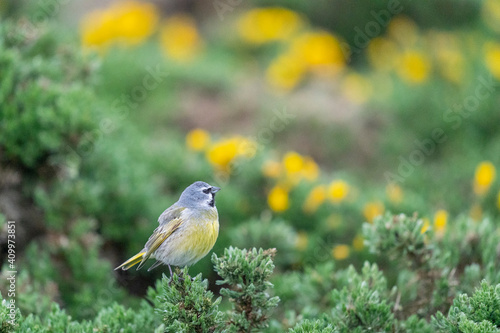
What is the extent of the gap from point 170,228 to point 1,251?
2257 mm

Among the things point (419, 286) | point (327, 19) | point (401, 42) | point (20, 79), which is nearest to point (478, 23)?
point (401, 42)

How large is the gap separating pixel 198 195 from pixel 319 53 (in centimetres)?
706

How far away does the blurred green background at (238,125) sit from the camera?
190 inches

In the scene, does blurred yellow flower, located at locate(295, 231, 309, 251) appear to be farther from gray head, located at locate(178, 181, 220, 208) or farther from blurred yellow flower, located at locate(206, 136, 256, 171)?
gray head, located at locate(178, 181, 220, 208)

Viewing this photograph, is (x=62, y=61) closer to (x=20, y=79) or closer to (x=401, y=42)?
(x=20, y=79)

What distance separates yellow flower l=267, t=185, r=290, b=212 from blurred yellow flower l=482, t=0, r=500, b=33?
6.16 m

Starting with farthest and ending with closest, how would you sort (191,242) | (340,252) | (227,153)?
(227,153) < (340,252) < (191,242)

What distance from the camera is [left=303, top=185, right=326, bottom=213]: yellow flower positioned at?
18.8 ft

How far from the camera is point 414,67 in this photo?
31.0ft

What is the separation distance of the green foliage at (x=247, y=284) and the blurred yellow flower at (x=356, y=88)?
6.22 m

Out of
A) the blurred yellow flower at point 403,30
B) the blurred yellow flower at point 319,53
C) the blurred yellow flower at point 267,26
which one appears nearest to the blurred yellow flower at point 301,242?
the blurred yellow flower at point 319,53

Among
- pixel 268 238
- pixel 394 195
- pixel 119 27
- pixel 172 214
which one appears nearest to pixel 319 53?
pixel 119 27

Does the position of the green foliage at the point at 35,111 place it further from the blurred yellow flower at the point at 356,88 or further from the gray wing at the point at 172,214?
the blurred yellow flower at the point at 356,88

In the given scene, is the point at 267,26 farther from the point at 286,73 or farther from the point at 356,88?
the point at 356,88
